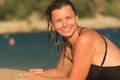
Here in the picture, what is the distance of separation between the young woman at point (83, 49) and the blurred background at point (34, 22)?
10740 millimetres

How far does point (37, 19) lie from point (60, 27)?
20756 millimetres

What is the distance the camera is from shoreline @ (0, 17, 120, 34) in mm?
22312

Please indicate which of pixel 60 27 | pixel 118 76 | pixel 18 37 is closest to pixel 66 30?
pixel 60 27

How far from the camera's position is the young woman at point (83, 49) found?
3284 mm

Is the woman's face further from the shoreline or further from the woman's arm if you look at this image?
the shoreline

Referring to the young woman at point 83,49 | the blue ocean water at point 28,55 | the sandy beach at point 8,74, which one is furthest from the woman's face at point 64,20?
the blue ocean water at point 28,55

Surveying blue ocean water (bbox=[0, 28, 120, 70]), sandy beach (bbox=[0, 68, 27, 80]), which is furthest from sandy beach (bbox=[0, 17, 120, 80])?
sandy beach (bbox=[0, 68, 27, 80])

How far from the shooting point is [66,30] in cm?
335

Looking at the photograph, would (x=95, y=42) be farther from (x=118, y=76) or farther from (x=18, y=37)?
(x=18, y=37)

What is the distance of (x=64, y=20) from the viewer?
3.32m

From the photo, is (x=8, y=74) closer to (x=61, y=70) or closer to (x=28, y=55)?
(x=61, y=70)

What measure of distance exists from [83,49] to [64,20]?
1.00ft

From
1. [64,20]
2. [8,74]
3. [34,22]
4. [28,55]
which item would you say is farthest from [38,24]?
[64,20]

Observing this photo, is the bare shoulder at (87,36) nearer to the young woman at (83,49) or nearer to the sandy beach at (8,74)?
the young woman at (83,49)
